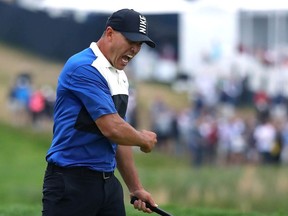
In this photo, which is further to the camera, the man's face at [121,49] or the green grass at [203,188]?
the green grass at [203,188]

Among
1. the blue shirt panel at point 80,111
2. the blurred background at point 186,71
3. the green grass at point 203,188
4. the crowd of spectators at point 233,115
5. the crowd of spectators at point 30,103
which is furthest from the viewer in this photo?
the crowd of spectators at point 30,103

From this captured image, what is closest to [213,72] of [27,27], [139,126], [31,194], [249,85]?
[249,85]

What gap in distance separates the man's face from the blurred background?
18213 mm

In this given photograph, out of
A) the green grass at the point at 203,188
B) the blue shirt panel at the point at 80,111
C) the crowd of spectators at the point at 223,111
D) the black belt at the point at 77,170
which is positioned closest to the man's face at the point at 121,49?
the blue shirt panel at the point at 80,111

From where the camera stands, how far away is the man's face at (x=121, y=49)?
20.2ft

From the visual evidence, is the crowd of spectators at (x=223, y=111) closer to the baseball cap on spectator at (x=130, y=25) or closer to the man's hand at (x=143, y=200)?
the man's hand at (x=143, y=200)

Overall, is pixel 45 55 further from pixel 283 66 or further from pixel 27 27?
pixel 283 66

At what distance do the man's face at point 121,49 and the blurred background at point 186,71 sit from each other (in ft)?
59.8

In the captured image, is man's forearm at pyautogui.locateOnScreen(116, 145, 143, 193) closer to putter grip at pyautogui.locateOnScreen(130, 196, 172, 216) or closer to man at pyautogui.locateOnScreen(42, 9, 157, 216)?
putter grip at pyautogui.locateOnScreen(130, 196, 172, 216)

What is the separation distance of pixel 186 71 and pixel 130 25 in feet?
96.6

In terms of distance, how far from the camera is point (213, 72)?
3262cm

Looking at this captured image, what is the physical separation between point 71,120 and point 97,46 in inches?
19.7

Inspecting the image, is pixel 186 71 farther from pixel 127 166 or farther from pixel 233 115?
pixel 127 166

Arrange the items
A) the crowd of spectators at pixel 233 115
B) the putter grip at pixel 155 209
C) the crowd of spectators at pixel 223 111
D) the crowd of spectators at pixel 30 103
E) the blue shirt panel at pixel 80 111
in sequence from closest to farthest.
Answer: the blue shirt panel at pixel 80 111 → the putter grip at pixel 155 209 → the crowd of spectators at pixel 233 115 → the crowd of spectators at pixel 223 111 → the crowd of spectators at pixel 30 103
